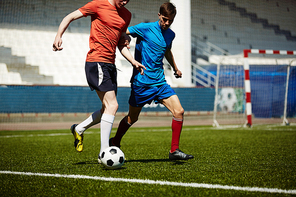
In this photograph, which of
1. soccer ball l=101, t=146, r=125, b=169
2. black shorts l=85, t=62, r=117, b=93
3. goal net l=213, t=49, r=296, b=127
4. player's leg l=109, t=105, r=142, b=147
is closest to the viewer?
soccer ball l=101, t=146, r=125, b=169

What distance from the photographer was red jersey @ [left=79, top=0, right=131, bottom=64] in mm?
3455

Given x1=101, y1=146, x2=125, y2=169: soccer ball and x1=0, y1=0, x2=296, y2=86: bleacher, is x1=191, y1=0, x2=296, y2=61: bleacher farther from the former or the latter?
x1=101, y1=146, x2=125, y2=169: soccer ball

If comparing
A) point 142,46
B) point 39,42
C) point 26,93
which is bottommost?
point 26,93

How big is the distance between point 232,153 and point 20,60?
16505 millimetres

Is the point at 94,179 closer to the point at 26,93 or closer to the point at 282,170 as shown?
the point at 282,170

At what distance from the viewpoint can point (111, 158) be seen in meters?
3.19

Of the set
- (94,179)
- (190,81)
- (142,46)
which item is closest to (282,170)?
(94,179)

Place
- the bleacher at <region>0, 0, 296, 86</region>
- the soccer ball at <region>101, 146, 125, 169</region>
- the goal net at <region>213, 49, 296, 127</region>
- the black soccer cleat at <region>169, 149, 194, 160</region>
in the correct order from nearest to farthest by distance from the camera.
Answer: the soccer ball at <region>101, 146, 125, 169</region> → the black soccer cleat at <region>169, 149, 194, 160</region> → the goal net at <region>213, 49, 296, 127</region> → the bleacher at <region>0, 0, 296, 86</region>

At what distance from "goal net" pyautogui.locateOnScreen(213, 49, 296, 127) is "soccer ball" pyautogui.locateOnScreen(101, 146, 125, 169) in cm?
878

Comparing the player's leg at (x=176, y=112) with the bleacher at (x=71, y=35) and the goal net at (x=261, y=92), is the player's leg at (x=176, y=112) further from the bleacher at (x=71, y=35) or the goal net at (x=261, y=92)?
the bleacher at (x=71, y=35)

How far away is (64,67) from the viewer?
739 inches

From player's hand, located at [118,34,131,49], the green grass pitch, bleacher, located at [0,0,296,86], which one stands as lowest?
the green grass pitch

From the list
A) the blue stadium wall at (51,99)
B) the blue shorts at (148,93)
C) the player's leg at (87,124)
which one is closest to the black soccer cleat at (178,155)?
the blue shorts at (148,93)

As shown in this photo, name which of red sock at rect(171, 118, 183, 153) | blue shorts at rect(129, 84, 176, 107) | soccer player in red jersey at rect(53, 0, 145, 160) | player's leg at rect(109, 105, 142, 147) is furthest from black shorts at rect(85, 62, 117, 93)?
red sock at rect(171, 118, 183, 153)
